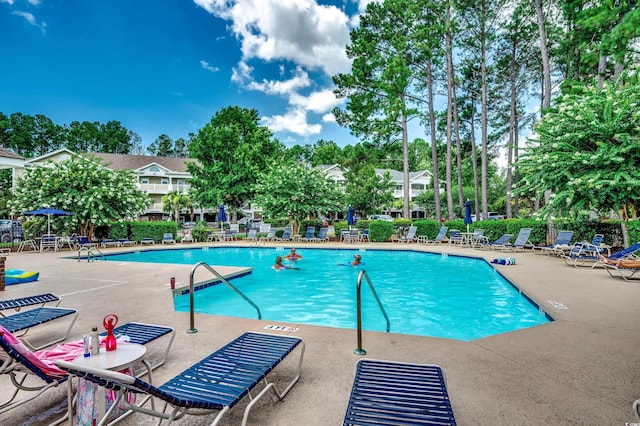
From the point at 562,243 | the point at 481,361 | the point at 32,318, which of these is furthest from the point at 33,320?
the point at 562,243

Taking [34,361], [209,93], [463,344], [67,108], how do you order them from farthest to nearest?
[67,108], [209,93], [463,344], [34,361]

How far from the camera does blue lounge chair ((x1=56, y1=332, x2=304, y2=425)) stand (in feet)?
5.96

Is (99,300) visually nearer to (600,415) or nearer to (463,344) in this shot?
(463,344)

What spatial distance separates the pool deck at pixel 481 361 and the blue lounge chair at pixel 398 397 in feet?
1.13

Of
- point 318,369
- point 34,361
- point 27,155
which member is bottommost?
point 318,369

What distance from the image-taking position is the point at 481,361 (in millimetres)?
3531

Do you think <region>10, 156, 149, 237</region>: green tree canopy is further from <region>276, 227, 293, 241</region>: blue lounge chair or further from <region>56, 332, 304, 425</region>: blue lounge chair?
<region>56, 332, 304, 425</region>: blue lounge chair

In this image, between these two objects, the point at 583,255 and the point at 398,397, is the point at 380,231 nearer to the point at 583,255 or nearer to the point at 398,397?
the point at 583,255

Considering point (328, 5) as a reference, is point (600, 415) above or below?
below

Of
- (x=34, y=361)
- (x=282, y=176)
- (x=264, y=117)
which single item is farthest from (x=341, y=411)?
(x=264, y=117)

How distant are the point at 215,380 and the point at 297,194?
1888cm

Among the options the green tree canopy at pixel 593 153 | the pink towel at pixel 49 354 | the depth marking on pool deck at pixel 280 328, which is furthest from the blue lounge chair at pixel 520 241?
the pink towel at pixel 49 354

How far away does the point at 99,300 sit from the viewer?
637 cm

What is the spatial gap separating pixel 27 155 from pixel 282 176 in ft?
173
